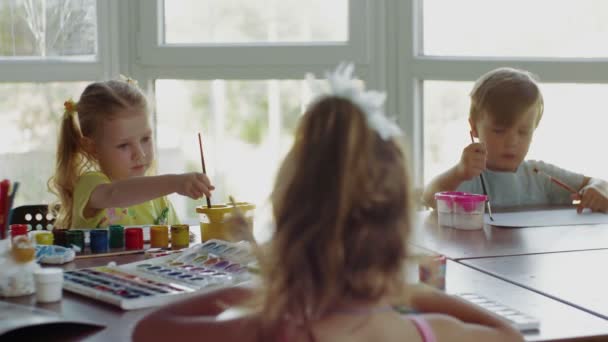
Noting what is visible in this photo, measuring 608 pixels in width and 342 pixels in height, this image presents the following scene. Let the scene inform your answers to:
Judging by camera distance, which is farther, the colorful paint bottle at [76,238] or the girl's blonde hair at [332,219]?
the colorful paint bottle at [76,238]

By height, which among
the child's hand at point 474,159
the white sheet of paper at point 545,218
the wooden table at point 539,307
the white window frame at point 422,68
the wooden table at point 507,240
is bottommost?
the wooden table at point 539,307

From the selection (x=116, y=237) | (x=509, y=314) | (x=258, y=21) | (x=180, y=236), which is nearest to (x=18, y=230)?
(x=116, y=237)

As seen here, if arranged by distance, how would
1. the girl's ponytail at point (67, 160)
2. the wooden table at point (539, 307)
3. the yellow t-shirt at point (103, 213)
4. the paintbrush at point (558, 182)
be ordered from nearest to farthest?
the wooden table at point (539, 307), the yellow t-shirt at point (103, 213), the girl's ponytail at point (67, 160), the paintbrush at point (558, 182)

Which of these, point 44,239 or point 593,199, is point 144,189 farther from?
point 593,199

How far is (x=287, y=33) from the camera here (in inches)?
127

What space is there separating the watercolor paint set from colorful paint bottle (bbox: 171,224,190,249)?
0.53 ft

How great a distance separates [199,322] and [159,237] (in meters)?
0.90

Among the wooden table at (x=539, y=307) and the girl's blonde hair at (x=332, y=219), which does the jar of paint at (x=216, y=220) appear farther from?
the girl's blonde hair at (x=332, y=219)

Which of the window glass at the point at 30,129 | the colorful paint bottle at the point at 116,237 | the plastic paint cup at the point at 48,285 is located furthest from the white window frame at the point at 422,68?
the plastic paint cup at the point at 48,285

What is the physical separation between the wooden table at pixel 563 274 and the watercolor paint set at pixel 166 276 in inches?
18.4

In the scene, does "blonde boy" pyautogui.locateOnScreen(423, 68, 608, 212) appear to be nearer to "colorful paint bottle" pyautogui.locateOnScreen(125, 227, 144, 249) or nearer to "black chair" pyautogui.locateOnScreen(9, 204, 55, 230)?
"colorful paint bottle" pyautogui.locateOnScreen(125, 227, 144, 249)

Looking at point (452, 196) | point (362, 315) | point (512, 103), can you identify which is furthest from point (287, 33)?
point (362, 315)

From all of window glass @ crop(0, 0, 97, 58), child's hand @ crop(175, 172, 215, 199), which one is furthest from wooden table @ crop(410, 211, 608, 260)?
window glass @ crop(0, 0, 97, 58)

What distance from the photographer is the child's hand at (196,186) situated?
2.02 meters
